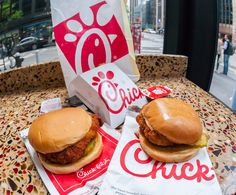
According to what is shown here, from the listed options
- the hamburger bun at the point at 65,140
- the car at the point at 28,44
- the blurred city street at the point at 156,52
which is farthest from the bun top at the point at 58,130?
the car at the point at 28,44

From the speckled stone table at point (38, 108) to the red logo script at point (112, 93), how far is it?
0.29 metres

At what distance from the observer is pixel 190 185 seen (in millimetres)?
698

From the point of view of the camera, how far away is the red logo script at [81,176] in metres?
0.72

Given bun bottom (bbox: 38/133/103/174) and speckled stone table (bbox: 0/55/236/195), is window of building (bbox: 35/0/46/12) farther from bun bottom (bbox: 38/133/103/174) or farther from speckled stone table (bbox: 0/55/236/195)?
bun bottom (bbox: 38/133/103/174)

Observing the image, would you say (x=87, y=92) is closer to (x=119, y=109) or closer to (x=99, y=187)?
(x=119, y=109)

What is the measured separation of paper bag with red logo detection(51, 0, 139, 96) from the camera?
3.20 feet

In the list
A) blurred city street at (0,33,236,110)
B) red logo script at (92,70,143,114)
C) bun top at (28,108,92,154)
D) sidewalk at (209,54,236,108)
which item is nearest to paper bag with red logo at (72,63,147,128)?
red logo script at (92,70,143,114)

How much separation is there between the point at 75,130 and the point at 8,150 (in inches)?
11.2

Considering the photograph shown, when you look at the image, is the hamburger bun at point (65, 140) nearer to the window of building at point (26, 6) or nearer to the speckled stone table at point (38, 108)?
the speckled stone table at point (38, 108)

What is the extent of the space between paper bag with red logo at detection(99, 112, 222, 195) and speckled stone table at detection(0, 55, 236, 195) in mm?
51

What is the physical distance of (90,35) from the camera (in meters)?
1.03

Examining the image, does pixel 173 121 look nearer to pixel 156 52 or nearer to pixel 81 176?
pixel 81 176

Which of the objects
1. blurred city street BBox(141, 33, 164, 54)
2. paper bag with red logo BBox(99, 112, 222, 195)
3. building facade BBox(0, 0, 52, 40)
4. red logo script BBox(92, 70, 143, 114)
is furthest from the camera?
blurred city street BBox(141, 33, 164, 54)

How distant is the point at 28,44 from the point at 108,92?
67cm
